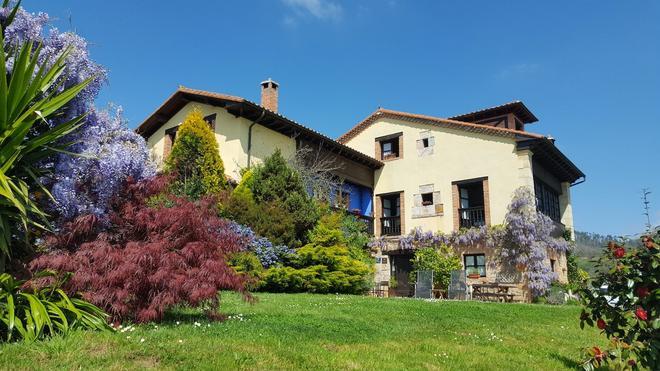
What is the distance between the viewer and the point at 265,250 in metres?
13.8

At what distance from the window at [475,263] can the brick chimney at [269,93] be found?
954 centimetres

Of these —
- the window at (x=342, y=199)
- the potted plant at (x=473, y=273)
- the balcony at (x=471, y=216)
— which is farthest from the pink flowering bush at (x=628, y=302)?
the balcony at (x=471, y=216)

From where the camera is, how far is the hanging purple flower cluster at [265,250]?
535 inches

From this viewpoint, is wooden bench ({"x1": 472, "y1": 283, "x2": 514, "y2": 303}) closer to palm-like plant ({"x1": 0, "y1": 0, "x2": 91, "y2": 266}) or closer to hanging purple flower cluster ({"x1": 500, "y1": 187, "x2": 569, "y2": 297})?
hanging purple flower cluster ({"x1": 500, "y1": 187, "x2": 569, "y2": 297})

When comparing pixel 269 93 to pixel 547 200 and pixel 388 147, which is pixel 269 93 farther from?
pixel 547 200

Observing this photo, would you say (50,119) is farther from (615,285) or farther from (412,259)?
(412,259)

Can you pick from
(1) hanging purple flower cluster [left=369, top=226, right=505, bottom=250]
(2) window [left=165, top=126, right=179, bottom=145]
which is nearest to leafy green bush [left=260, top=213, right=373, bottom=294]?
(1) hanging purple flower cluster [left=369, top=226, right=505, bottom=250]

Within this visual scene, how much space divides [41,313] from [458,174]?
17.8 metres

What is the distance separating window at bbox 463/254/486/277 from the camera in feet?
63.3

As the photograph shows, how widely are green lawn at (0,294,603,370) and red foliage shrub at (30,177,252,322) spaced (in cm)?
38

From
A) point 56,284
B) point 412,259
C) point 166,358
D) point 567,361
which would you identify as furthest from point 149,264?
point 412,259

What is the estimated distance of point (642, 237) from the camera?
4688 mm

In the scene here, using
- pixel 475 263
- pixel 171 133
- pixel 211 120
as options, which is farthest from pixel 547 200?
pixel 171 133

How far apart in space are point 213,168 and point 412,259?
28.8ft
